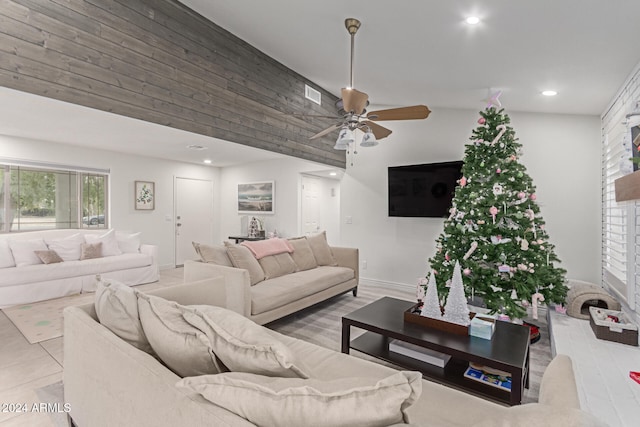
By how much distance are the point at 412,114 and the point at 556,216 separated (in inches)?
100

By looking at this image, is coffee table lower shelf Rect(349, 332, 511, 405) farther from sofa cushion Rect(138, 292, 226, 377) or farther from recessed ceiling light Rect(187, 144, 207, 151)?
recessed ceiling light Rect(187, 144, 207, 151)

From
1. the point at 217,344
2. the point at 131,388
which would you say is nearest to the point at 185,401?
the point at 217,344

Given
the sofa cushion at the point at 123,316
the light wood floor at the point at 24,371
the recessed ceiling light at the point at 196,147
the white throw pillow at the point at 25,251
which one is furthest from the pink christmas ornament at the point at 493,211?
the white throw pillow at the point at 25,251

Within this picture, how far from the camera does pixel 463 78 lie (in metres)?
3.26

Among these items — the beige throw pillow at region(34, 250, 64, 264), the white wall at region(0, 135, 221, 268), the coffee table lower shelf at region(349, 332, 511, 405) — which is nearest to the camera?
the coffee table lower shelf at region(349, 332, 511, 405)

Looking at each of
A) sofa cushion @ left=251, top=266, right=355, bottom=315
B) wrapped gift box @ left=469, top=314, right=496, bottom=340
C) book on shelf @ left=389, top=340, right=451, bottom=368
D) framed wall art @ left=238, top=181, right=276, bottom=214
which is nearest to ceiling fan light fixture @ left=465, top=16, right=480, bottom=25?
wrapped gift box @ left=469, top=314, right=496, bottom=340

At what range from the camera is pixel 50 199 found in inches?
206

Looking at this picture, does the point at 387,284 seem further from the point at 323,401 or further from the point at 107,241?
the point at 323,401

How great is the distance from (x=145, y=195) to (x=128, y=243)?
1.14 meters

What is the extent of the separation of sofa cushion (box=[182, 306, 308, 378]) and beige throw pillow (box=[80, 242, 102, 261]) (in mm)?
4548

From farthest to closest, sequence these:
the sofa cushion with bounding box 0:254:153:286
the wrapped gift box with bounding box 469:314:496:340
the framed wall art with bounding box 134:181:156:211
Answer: the framed wall art with bounding box 134:181:156:211
the sofa cushion with bounding box 0:254:153:286
the wrapped gift box with bounding box 469:314:496:340

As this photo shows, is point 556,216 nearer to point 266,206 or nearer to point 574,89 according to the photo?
point 574,89

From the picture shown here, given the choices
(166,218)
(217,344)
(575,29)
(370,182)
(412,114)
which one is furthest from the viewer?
(166,218)

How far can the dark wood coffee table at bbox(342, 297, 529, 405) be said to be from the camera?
1.82 meters
